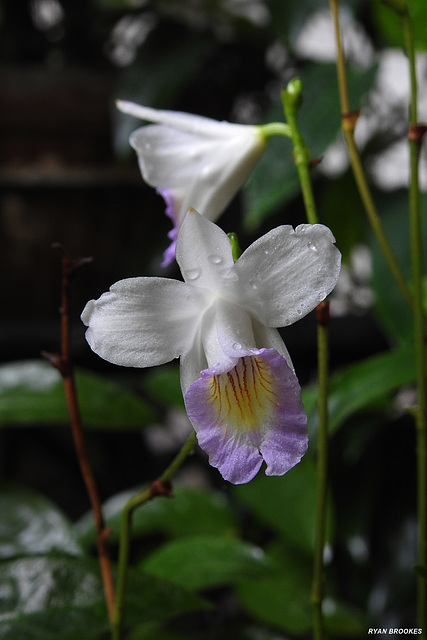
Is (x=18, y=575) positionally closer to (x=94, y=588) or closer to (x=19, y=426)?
(x=94, y=588)

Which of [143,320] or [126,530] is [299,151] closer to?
[143,320]

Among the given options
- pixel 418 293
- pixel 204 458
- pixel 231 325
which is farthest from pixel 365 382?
pixel 204 458

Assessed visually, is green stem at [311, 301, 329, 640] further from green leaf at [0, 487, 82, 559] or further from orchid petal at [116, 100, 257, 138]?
green leaf at [0, 487, 82, 559]

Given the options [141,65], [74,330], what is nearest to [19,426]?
[74,330]

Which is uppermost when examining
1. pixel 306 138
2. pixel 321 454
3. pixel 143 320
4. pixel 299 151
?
pixel 306 138

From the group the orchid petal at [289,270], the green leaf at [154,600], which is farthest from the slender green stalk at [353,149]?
the green leaf at [154,600]

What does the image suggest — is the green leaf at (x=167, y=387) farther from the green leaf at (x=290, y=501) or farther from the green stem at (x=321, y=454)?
the green stem at (x=321, y=454)
